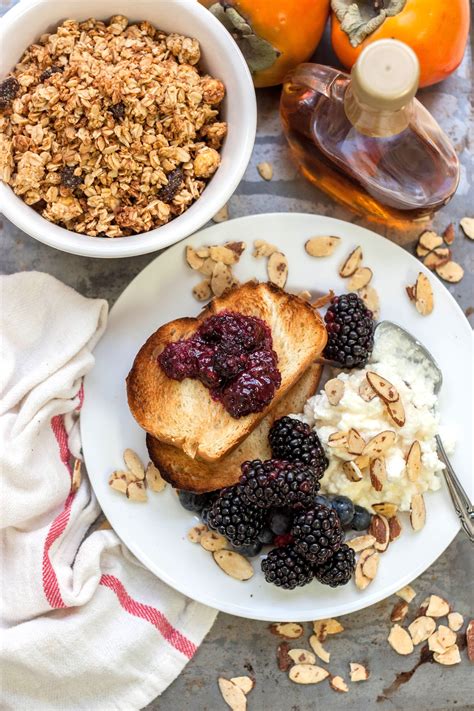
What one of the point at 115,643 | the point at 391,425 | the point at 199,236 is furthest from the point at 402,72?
the point at 115,643

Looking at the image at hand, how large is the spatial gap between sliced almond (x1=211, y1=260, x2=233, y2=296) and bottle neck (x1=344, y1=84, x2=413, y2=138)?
41 centimetres

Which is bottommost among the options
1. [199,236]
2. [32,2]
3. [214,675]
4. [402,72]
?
[214,675]

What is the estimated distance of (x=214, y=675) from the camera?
67.7 inches

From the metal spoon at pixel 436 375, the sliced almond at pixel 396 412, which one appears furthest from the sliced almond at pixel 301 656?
the sliced almond at pixel 396 412

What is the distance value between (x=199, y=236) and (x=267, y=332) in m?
0.26

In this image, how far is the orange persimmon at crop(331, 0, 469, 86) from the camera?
4.89 ft

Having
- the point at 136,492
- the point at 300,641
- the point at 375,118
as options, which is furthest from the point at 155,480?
the point at 375,118

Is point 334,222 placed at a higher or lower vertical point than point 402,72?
lower

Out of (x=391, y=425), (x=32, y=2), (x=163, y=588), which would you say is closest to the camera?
(x=32, y=2)

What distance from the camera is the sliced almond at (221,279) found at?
64.8 inches

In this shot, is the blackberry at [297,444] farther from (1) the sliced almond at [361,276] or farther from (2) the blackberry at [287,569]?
(1) the sliced almond at [361,276]

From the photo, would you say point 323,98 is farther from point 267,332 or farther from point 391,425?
point 391,425

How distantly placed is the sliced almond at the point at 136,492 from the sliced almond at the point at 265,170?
75cm

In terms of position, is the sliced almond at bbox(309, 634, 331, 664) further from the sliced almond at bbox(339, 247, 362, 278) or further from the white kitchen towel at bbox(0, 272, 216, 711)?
the sliced almond at bbox(339, 247, 362, 278)
